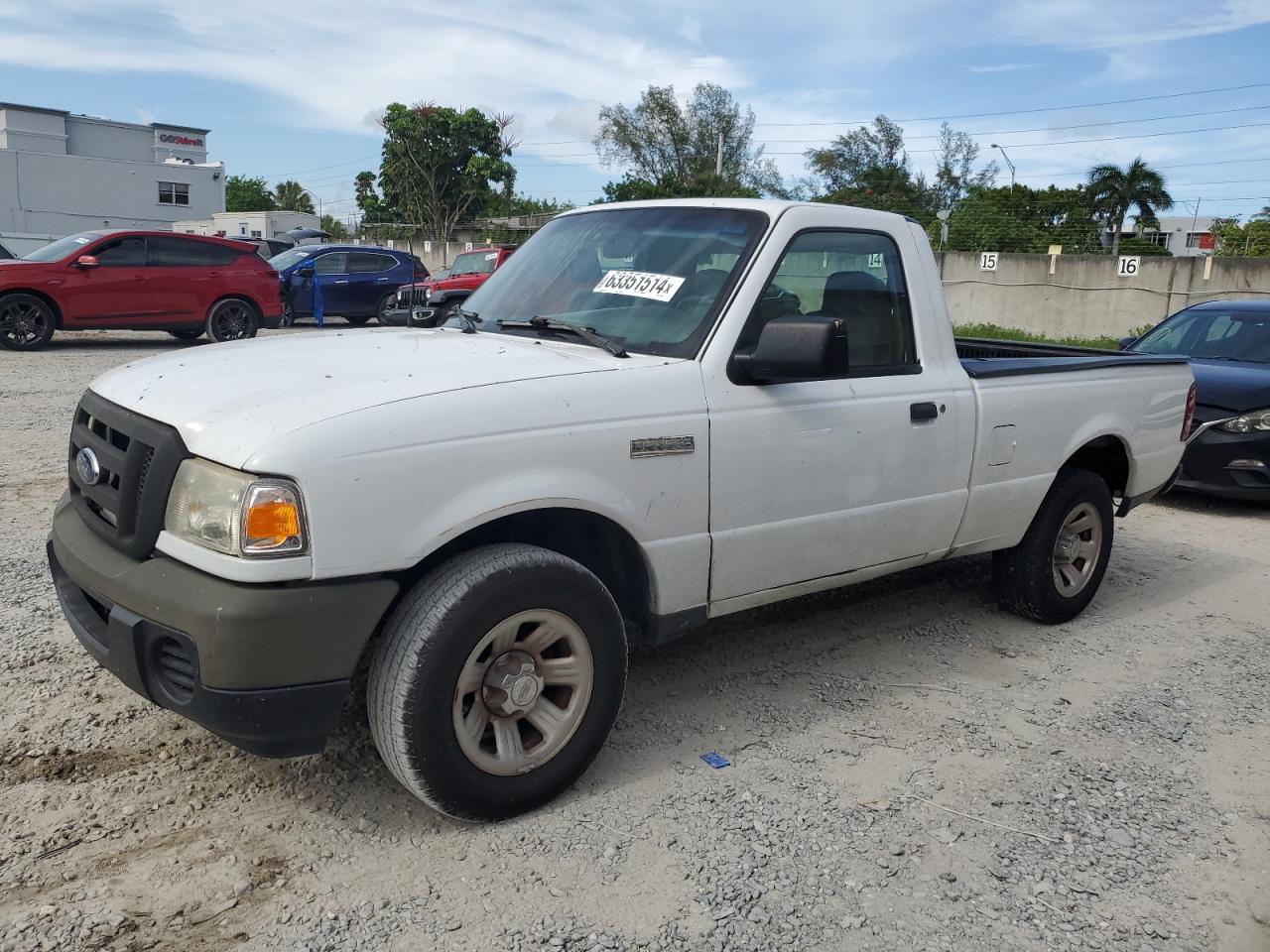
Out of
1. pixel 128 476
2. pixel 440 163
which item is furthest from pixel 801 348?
pixel 440 163

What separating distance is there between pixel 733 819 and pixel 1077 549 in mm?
2751

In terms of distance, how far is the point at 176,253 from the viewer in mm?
14867

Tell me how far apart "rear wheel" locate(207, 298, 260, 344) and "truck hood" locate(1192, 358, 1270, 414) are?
12.4 metres

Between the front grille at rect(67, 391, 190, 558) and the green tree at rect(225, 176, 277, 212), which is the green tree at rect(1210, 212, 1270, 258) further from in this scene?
the green tree at rect(225, 176, 277, 212)

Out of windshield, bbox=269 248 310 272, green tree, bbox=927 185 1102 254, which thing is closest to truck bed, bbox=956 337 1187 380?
windshield, bbox=269 248 310 272

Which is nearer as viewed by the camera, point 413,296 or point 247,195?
point 413,296

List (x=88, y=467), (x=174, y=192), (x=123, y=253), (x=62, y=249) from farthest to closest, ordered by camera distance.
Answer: (x=174, y=192)
(x=123, y=253)
(x=62, y=249)
(x=88, y=467)

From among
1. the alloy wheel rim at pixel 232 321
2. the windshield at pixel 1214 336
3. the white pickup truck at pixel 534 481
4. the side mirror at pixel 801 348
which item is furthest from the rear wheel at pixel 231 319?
the side mirror at pixel 801 348

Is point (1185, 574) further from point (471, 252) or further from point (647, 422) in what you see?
point (471, 252)

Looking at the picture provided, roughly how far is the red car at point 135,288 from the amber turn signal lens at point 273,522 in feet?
42.5

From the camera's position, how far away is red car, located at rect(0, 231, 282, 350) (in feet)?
45.2

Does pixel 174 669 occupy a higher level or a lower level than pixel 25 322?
lower

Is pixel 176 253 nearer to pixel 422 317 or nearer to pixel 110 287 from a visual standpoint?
pixel 110 287

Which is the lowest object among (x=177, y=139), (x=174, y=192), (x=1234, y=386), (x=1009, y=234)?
(x=1234, y=386)
